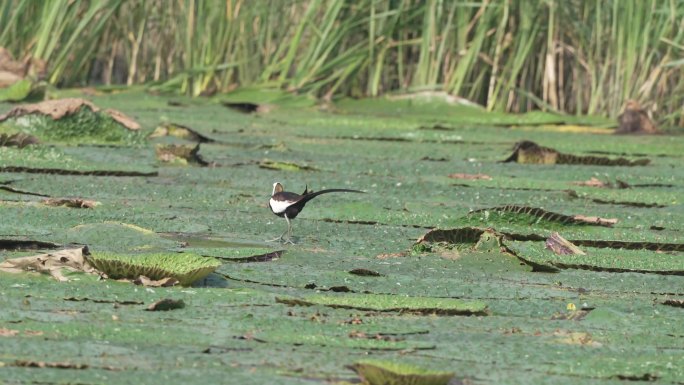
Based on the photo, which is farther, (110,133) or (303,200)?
(110,133)

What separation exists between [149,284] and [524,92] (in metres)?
6.47

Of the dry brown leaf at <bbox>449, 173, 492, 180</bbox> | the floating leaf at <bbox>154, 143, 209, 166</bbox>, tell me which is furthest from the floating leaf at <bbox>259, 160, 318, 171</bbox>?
the dry brown leaf at <bbox>449, 173, 492, 180</bbox>

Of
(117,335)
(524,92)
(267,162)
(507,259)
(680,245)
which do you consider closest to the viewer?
(117,335)

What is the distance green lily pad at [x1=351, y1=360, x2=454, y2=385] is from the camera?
8.43 ft

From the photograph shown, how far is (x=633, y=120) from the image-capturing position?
8711 mm

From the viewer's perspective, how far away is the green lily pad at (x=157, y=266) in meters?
3.60

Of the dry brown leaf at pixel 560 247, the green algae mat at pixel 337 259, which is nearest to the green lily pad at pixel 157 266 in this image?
the green algae mat at pixel 337 259

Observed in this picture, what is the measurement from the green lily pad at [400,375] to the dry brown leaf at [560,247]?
6.62ft

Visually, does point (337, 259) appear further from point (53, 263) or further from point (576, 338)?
point (576, 338)

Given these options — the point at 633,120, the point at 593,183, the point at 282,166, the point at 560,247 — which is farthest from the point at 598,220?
the point at 633,120

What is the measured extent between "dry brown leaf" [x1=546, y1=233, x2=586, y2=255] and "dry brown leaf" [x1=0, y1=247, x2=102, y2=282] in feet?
5.23

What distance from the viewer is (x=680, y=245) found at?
4.85m

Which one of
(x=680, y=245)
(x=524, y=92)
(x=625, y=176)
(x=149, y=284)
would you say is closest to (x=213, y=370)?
(x=149, y=284)

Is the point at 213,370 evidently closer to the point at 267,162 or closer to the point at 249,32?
the point at 267,162
